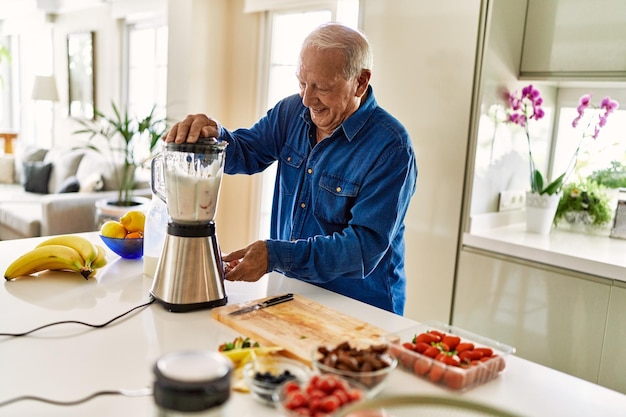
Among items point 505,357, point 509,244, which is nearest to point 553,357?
point 509,244

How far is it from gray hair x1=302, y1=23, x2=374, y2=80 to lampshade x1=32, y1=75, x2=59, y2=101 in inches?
208

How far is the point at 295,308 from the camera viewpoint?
50.9 inches

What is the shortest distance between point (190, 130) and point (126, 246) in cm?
48

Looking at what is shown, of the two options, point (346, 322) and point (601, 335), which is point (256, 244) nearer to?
point (346, 322)

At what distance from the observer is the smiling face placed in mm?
1480

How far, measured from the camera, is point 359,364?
88 centimetres

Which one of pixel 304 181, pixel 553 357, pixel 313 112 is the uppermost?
pixel 313 112

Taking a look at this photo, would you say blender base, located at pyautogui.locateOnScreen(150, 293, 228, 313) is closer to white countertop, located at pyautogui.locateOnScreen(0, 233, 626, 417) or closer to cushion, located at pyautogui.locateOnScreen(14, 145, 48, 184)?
white countertop, located at pyautogui.locateOnScreen(0, 233, 626, 417)

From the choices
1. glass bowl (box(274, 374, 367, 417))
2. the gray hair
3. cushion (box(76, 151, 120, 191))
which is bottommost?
cushion (box(76, 151, 120, 191))

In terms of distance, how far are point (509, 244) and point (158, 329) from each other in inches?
62.2

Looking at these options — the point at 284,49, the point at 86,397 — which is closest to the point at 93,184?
the point at 284,49

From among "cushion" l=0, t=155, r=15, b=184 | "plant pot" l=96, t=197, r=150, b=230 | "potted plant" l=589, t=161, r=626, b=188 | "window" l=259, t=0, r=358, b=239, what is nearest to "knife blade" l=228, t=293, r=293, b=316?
"potted plant" l=589, t=161, r=626, b=188

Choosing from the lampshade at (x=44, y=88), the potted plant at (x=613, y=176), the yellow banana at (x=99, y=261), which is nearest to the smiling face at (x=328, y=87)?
the yellow banana at (x=99, y=261)

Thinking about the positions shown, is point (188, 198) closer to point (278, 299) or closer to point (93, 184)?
point (278, 299)
